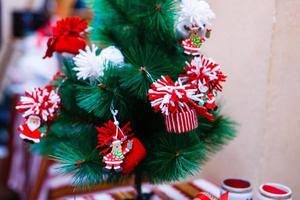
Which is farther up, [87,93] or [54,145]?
[87,93]

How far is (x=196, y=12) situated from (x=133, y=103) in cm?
20

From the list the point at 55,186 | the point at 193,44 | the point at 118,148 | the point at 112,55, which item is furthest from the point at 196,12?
the point at 55,186

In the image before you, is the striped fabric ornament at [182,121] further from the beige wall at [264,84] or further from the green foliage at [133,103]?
the beige wall at [264,84]

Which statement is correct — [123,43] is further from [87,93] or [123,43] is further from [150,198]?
[150,198]

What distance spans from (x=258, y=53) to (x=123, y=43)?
29 cm

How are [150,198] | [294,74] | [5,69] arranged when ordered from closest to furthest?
1. [294,74]
2. [150,198]
3. [5,69]

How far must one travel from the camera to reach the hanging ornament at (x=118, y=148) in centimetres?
61

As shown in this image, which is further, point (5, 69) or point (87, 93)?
point (5, 69)

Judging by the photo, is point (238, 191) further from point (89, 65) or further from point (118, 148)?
point (89, 65)

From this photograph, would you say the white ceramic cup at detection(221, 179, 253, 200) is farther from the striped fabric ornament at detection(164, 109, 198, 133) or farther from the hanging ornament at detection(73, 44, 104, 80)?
the hanging ornament at detection(73, 44, 104, 80)

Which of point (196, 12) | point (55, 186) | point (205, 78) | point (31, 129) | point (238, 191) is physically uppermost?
point (196, 12)

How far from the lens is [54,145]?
82 cm

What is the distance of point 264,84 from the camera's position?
795mm

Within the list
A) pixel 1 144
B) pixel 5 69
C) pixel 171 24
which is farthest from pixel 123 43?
pixel 5 69
